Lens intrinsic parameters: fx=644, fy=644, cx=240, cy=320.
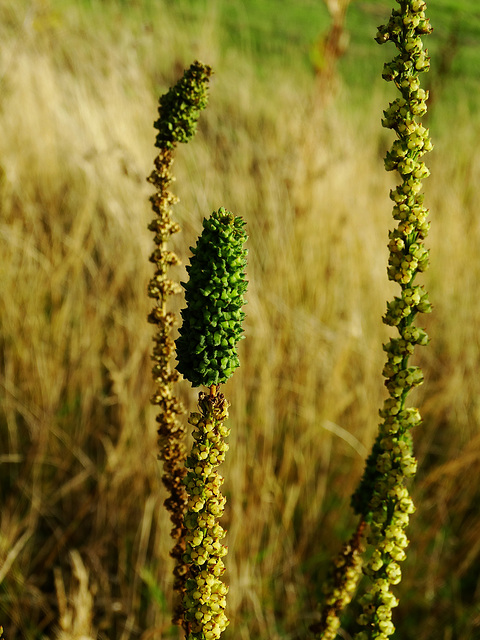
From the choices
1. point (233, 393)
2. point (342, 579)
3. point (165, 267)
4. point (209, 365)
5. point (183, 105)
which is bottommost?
point (342, 579)

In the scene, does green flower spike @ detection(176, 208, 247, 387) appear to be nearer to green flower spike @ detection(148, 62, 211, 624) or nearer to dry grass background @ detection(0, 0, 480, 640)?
green flower spike @ detection(148, 62, 211, 624)

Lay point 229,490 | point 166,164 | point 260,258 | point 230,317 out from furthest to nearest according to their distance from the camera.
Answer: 1. point 260,258
2. point 229,490
3. point 166,164
4. point 230,317

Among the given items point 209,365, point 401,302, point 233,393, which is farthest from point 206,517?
point 233,393

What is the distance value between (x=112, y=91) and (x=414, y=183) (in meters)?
2.97

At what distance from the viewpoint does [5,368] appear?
83.4 inches

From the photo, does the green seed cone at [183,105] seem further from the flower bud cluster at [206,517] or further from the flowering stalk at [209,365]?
the flower bud cluster at [206,517]

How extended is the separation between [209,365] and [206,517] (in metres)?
0.13

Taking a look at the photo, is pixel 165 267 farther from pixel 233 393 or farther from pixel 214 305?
pixel 233 393

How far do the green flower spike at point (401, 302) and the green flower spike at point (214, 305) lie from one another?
15 centimetres

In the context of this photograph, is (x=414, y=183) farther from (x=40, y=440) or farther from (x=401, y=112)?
(x=40, y=440)

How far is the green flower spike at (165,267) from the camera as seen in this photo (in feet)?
2.12

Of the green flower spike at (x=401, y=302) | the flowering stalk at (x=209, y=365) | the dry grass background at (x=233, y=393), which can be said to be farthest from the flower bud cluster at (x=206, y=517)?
the dry grass background at (x=233, y=393)

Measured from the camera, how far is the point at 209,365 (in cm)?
50

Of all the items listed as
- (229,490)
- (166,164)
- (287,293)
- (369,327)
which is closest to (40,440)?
(229,490)
